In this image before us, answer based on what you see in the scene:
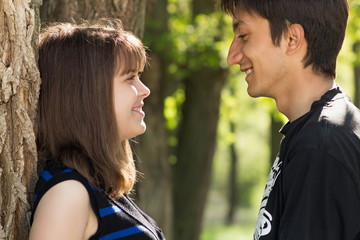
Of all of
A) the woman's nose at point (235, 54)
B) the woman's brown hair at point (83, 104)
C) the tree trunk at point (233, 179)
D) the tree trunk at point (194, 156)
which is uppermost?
the woman's nose at point (235, 54)

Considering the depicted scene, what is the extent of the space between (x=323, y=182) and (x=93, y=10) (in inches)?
76.0

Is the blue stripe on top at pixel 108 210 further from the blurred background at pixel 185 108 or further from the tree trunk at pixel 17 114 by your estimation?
the blurred background at pixel 185 108

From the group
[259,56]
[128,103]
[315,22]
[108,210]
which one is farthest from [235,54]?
[108,210]

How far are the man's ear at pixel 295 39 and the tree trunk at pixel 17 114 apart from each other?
3.78ft

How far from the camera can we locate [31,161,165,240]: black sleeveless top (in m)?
2.24

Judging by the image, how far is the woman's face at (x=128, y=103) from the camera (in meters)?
2.46

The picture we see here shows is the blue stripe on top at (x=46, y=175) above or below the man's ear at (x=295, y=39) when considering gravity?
below

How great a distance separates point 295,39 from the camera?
2.68 meters

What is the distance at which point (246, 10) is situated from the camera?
2.78 metres

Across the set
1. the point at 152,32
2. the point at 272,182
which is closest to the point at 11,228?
the point at 272,182

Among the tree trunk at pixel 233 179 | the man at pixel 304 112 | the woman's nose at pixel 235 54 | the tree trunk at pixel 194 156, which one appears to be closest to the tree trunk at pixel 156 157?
the tree trunk at pixel 194 156

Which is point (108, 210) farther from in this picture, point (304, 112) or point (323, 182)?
point (304, 112)

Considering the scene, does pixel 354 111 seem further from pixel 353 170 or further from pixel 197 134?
pixel 197 134

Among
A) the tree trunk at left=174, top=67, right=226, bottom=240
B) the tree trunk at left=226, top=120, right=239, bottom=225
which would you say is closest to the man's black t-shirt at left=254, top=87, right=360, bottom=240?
the tree trunk at left=174, top=67, right=226, bottom=240
